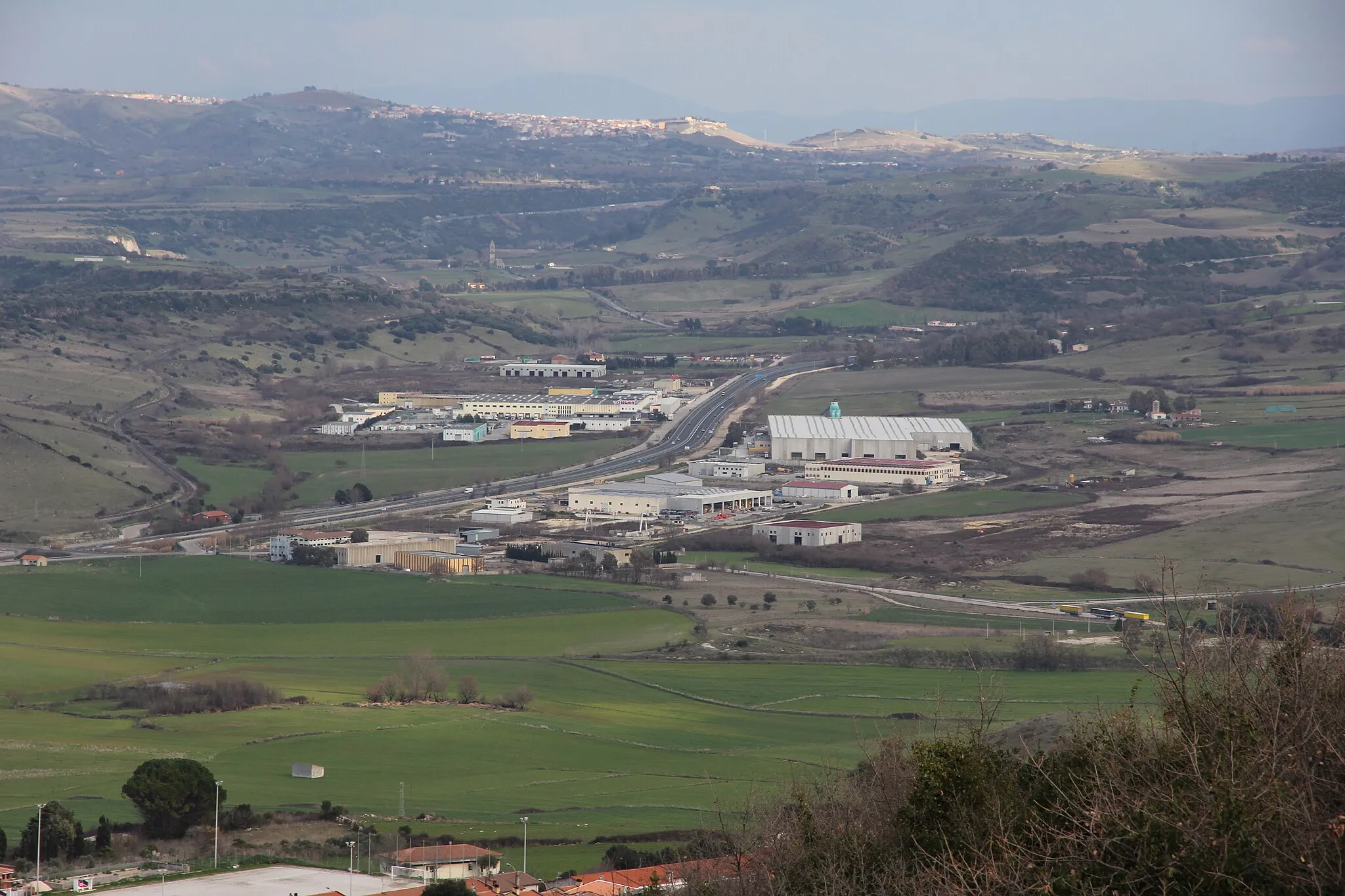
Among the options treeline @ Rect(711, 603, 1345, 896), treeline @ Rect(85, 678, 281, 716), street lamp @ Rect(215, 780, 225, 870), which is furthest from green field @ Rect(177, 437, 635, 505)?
treeline @ Rect(711, 603, 1345, 896)

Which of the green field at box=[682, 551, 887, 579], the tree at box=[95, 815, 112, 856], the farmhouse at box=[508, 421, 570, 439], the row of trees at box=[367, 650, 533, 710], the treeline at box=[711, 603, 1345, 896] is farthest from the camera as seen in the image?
the farmhouse at box=[508, 421, 570, 439]

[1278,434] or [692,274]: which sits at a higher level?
[692,274]

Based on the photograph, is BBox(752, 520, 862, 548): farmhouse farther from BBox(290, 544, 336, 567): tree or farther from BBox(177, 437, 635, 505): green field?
BBox(177, 437, 635, 505): green field

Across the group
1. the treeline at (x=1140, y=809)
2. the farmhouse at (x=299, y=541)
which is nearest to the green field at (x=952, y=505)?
the farmhouse at (x=299, y=541)

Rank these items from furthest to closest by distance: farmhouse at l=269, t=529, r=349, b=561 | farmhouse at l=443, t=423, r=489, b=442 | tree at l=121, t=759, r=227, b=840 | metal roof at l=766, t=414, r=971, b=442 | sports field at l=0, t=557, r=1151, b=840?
farmhouse at l=443, t=423, r=489, b=442
metal roof at l=766, t=414, r=971, b=442
farmhouse at l=269, t=529, r=349, b=561
sports field at l=0, t=557, r=1151, b=840
tree at l=121, t=759, r=227, b=840

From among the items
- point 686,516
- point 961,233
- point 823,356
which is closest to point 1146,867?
point 686,516

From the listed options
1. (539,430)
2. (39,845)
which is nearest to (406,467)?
(539,430)

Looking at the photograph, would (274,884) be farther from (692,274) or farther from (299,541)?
(692,274)
